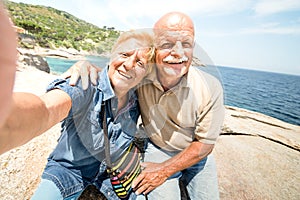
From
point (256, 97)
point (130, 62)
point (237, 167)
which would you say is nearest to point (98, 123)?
point (130, 62)

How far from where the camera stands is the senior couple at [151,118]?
1476 millimetres

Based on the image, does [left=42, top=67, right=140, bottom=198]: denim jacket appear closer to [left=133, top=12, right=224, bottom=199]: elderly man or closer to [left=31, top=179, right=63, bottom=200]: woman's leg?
[left=31, top=179, right=63, bottom=200]: woman's leg

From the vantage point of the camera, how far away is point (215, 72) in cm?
179

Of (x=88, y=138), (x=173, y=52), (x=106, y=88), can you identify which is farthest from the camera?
(x=173, y=52)

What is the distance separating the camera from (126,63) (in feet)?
4.87

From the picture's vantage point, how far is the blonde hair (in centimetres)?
151

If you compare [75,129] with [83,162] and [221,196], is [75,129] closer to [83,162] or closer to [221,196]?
[83,162]

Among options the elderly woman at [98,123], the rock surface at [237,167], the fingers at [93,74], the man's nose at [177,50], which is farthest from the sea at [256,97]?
the rock surface at [237,167]

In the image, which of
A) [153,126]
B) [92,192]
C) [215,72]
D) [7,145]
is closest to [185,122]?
[153,126]

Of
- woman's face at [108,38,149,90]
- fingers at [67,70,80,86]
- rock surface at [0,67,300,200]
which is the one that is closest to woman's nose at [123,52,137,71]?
woman's face at [108,38,149,90]

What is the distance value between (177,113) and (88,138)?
73 centimetres

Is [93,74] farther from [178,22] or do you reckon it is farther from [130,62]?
[178,22]

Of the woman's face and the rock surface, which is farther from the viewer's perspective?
the rock surface

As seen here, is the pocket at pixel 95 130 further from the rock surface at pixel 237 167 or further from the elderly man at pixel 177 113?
the rock surface at pixel 237 167
